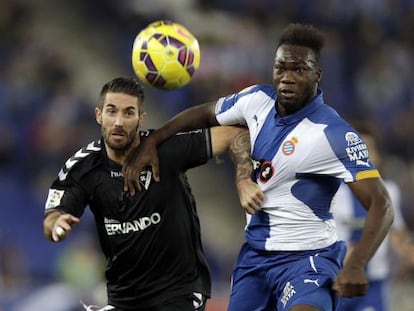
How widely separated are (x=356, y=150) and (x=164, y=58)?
157 cm

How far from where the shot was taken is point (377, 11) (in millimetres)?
15516

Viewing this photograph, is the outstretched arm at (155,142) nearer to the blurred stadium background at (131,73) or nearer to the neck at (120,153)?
the neck at (120,153)

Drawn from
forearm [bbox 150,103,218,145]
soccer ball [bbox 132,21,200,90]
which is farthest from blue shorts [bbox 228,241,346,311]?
soccer ball [bbox 132,21,200,90]

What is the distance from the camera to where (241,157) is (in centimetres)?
607

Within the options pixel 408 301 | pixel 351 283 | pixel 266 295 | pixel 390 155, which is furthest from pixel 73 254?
pixel 351 283

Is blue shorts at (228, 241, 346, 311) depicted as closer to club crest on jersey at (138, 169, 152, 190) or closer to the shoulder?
club crest on jersey at (138, 169, 152, 190)

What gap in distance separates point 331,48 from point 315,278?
8.94 meters

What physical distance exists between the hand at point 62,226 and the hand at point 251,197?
36.5 inches

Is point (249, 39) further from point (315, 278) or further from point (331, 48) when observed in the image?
point (315, 278)

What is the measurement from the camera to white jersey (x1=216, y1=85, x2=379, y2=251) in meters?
5.66

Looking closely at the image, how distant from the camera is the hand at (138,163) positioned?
243 inches

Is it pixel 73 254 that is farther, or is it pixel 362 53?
pixel 362 53

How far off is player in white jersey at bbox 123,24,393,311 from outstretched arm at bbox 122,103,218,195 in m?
0.39

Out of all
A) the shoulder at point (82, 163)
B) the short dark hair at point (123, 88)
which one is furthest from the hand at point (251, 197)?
the shoulder at point (82, 163)
